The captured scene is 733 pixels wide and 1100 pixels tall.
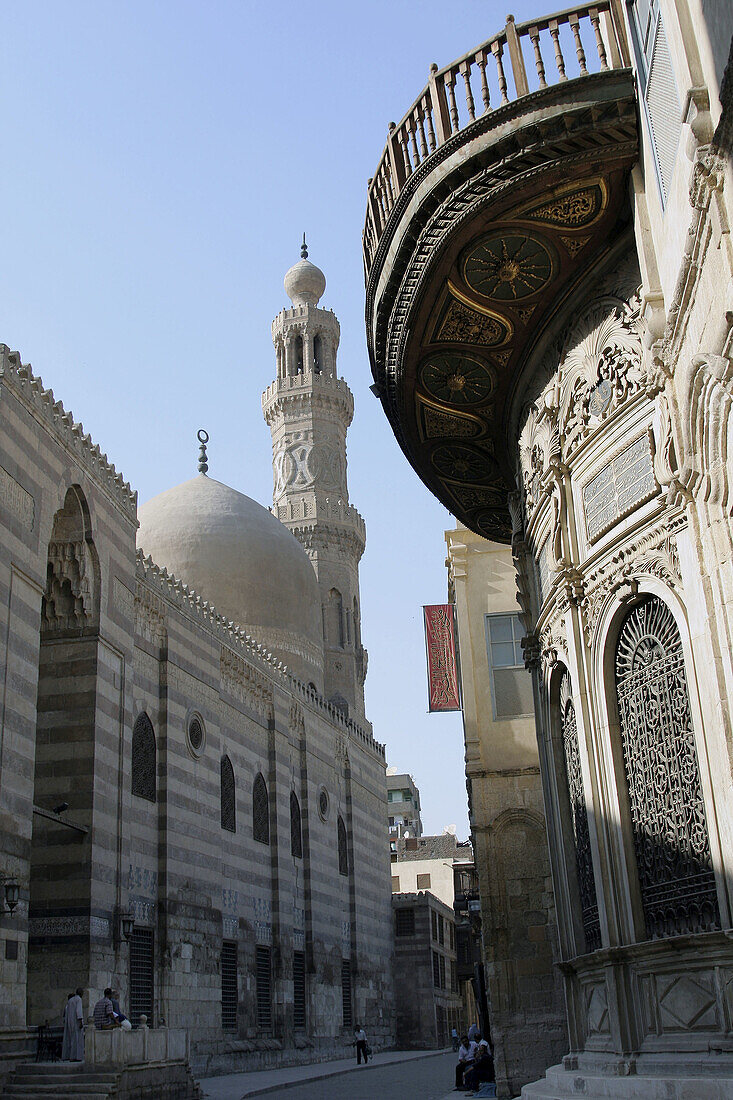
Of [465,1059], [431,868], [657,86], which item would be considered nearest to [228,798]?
[465,1059]

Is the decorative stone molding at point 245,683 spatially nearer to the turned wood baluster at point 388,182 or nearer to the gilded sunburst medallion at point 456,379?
the gilded sunburst medallion at point 456,379

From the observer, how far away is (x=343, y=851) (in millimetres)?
30141

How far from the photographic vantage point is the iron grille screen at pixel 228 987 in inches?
801

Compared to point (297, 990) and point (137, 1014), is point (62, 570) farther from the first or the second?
point (297, 990)

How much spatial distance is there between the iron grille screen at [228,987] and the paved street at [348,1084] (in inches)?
46.5

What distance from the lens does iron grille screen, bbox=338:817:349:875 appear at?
2983 centimetres

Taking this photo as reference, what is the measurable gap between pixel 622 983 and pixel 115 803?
10294mm

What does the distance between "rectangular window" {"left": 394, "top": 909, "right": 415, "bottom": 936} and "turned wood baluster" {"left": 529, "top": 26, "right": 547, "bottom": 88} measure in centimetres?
3244

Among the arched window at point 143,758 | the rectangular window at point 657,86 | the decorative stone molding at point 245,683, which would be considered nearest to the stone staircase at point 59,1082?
the arched window at point 143,758

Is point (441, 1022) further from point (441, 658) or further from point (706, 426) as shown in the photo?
point (706, 426)

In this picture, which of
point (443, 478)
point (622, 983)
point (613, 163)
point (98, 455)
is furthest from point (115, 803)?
point (613, 163)

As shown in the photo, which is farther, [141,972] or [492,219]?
[141,972]

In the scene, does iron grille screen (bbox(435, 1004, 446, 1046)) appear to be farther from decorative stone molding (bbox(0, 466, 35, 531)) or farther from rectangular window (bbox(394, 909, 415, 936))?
decorative stone molding (bbox(0, 466, 35, 531))

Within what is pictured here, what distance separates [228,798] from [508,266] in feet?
52.6
